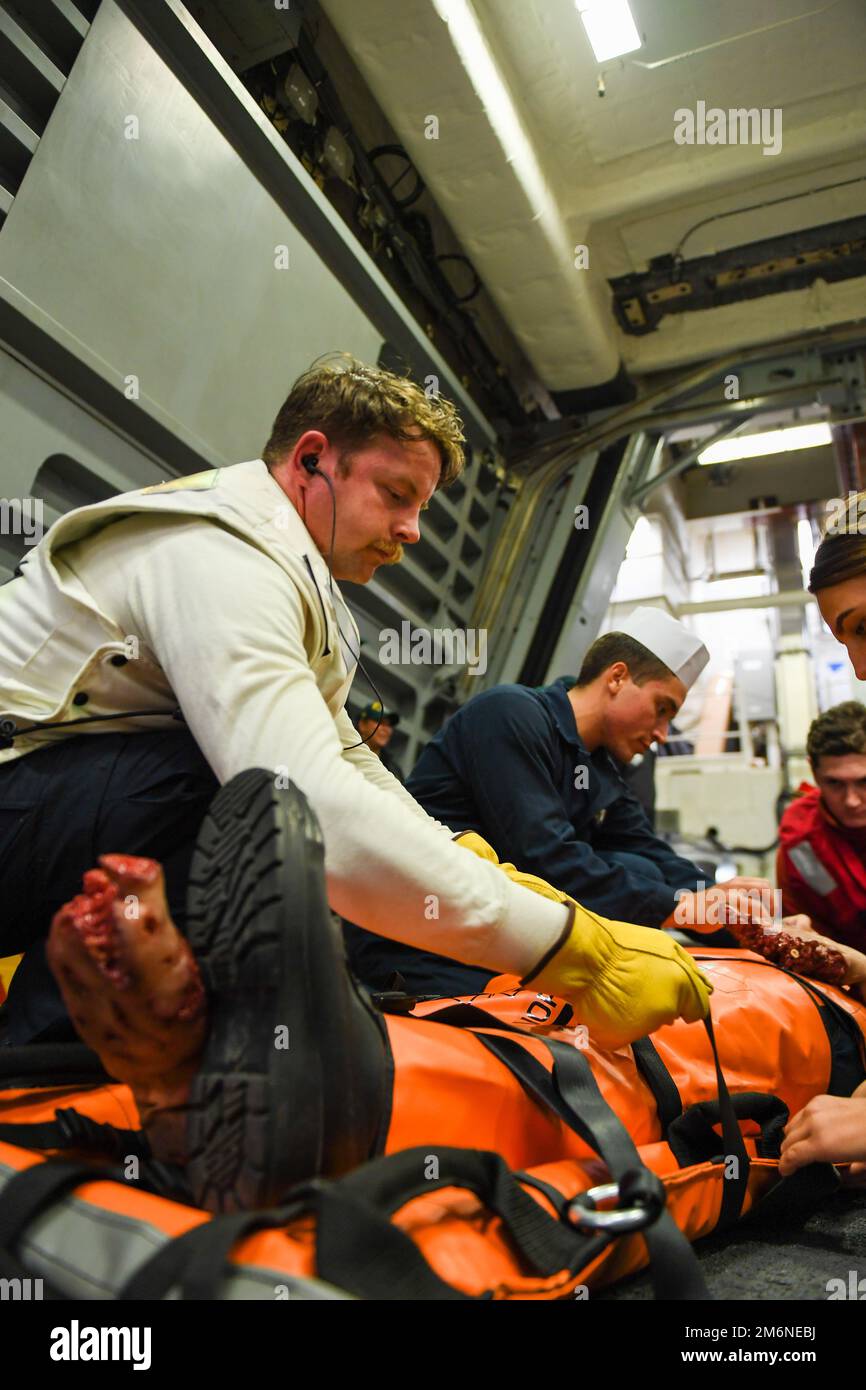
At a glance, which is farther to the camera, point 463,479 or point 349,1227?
point 463,479

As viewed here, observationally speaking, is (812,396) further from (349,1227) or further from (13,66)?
(349,1227)

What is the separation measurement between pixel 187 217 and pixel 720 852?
4733mm

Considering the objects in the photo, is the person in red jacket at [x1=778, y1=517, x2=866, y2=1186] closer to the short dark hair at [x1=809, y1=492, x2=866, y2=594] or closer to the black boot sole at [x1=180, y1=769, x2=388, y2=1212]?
the short dark hair at [x1=809, y1=492, x2=866, y2=594]

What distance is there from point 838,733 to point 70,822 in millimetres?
2370

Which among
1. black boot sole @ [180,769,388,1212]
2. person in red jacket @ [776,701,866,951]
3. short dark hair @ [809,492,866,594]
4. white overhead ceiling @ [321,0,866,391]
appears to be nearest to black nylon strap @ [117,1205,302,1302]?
black boot sole @ [180,769,388,1212]

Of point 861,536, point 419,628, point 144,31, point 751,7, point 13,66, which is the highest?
point 751,7

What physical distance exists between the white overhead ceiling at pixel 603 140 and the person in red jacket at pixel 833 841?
6.44 ft

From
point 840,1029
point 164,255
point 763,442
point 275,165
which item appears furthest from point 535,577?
point 763,442

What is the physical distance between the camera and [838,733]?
2.68 metres

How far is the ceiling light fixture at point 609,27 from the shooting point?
2709 millimetres

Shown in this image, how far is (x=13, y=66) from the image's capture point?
1854 millimetres

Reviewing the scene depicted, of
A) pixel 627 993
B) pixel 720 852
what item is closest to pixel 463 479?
pixel 627 993

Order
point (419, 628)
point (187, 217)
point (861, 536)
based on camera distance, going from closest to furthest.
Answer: point (861, 536) < point (187, 217) < point (419, 628)

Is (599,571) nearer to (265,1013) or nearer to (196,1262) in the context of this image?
(265,1013)
